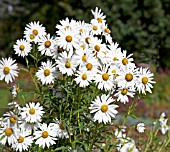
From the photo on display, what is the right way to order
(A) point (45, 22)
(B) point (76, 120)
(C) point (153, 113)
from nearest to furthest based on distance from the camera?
(B) point (76, 120) < (C) point (153, 113) < (A) point (45, 22)

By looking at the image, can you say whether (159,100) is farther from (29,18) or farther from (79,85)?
(79,85)

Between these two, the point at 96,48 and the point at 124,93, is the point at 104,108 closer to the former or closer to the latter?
the point at 124,93

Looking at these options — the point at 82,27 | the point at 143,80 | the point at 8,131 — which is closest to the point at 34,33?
the point at 82,27

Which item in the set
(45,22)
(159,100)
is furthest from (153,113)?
(45,22)

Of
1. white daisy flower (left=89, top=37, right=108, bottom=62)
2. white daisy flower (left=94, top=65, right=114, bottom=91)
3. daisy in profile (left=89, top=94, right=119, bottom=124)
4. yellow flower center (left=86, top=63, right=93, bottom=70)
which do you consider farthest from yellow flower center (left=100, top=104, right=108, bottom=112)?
white daisy flower (left=89, top=37, right=108, bottom=62)

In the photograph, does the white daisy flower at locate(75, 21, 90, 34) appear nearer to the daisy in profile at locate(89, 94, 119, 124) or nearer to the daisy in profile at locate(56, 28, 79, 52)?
the daisy in profile at locate(56, 28, 79, 52)

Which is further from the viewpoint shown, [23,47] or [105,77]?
[23,47]

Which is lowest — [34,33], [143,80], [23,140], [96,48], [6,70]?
[23,140]
